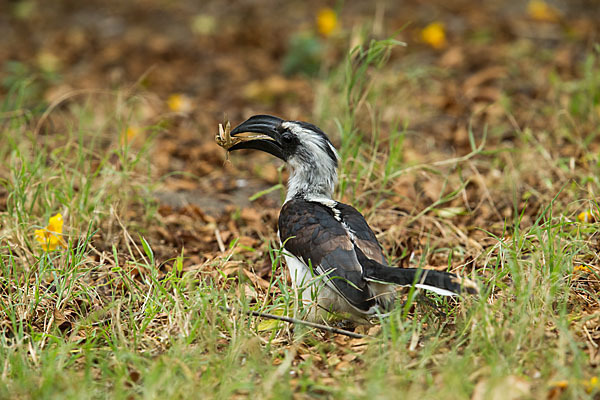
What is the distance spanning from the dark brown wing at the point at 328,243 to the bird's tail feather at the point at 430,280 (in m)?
0.12

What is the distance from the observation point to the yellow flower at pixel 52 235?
4219 millimetres

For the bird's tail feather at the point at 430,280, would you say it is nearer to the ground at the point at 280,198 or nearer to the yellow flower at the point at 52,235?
the ground at the point at 280,198

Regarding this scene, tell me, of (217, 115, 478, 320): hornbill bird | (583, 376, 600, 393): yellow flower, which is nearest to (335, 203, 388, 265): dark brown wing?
(217, 115, 478, 320): hornbill bird

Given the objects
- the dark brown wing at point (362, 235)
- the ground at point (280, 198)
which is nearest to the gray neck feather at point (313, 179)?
the dark brown wing at point (362, 235)

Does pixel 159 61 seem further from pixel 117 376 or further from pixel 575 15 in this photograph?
pixel 117 376

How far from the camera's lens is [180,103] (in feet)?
24.4

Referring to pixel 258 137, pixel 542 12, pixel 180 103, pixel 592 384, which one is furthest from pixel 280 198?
pixel 542 12

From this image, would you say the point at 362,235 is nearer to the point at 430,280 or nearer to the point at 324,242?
the point at 324,242

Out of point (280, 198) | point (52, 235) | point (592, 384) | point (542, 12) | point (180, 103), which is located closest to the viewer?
point (592, 384)

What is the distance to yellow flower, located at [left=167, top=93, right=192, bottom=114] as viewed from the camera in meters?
7.16

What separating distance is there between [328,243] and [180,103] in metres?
4.14

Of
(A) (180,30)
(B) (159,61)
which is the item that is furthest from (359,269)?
(A) (180,30)

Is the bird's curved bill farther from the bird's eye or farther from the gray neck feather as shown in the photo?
the gray neck feather

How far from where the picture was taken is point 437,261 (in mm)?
4566
